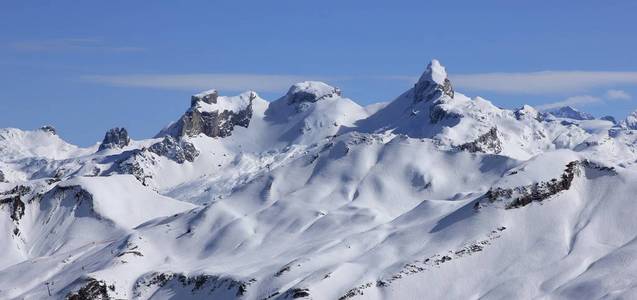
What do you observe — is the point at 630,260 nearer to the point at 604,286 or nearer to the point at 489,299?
the point at 604,286

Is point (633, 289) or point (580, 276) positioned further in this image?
point (580, 276)

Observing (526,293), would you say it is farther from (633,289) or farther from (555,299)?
Answer: (633,289)

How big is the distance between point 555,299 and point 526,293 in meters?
6.48

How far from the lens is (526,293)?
196875mm

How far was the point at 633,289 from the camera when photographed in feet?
605

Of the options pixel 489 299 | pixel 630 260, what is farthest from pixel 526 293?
pixel 630 260

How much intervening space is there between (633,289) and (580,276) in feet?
49.9

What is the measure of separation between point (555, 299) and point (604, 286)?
837 cm

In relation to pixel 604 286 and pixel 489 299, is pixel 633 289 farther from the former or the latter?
pixel 489 299

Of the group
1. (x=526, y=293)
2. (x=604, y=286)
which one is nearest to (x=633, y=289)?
(x=604, y=286)

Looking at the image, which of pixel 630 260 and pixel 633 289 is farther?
pixel 630 260

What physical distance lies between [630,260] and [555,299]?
57.7 ft

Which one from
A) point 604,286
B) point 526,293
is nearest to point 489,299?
point 526,293

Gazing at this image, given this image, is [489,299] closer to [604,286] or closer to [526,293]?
[526,293]
